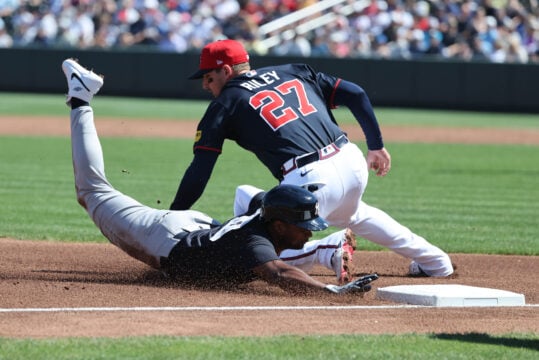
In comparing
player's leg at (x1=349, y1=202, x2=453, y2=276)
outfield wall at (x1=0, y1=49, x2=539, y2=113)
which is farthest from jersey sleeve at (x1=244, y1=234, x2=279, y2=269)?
outfield wall at (x1=0, y1=49, x2=539, y2=113)

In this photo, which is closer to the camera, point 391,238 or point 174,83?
point 391,238

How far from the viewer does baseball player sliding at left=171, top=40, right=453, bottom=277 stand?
645 cm

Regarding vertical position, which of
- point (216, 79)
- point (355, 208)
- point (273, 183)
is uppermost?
point (216, 79)

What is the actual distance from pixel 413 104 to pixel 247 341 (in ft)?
80.8

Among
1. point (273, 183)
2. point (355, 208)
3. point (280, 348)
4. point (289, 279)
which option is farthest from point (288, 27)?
point (280, 348)

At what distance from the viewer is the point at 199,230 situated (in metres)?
6.59

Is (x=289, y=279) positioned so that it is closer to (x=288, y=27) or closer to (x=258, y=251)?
(x=258, y=251)

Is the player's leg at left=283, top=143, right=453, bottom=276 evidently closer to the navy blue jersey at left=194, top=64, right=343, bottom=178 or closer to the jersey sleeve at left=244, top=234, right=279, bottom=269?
the navy blue jersey at left=194, top=64, right=343, bottom=178

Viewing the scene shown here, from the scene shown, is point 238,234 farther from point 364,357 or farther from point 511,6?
point 511,6

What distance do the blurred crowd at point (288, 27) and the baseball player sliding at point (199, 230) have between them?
21848 mm

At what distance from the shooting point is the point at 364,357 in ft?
14.9

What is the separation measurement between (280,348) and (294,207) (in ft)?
4.96

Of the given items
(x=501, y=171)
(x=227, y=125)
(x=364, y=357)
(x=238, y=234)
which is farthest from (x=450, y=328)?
(x=501, y=171)

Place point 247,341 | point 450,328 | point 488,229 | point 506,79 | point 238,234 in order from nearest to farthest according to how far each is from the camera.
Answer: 1. point 247,341
2. point 450,328
3. point 238,234
4. point 488,229
5. point 506,79
